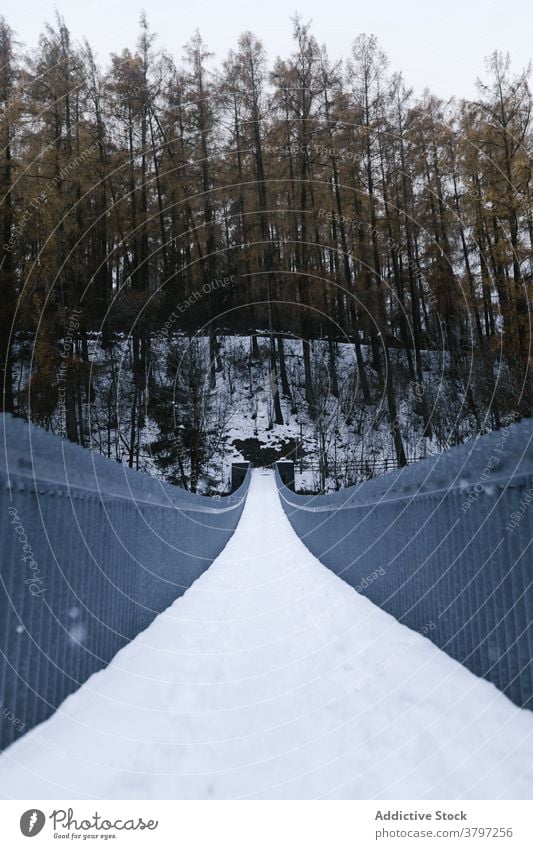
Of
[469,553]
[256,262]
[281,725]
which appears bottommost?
[281,725]

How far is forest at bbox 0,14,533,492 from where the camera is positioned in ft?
62.7

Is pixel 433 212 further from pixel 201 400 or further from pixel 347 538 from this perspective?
pixel 347 538

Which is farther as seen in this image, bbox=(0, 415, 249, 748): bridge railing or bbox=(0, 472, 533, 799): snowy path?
bbox=(0, 415, 249, 748): bridge railing

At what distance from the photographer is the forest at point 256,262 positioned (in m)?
19.1

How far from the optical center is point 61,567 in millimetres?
2859
